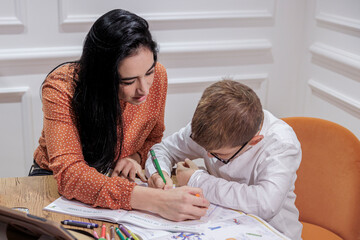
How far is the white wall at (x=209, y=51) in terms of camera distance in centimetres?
246

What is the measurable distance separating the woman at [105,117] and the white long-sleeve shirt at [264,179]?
0.08m

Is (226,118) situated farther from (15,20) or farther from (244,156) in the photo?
(15,20)

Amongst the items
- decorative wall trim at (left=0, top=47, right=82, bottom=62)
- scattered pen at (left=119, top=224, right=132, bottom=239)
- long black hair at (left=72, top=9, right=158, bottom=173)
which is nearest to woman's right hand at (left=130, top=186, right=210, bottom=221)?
scattered pen at (left=119, top=224, right=132, bottom=239)

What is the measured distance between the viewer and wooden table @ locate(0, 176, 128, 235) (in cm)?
140

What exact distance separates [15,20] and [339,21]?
168cm

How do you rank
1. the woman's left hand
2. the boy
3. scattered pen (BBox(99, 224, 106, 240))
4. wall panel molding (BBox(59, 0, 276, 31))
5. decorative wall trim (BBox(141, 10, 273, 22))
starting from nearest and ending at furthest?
scattered pen (BBox(99, 224, 106, 240)), the boy, the woman's left hand, wall panel molding (BBox(59, 0, 276, 31)), decorative wall trim (BBox(141, 10, 273, 22))

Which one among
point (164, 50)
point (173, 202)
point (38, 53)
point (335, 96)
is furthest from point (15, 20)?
point (335, 96)

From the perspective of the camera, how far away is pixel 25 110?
259cm

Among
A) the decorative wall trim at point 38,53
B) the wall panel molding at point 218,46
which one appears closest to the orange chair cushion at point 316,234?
the wall panel molding at point 218,46

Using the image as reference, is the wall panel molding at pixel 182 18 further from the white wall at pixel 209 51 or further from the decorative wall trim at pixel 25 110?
the decorative wall trim at pixel 25 110

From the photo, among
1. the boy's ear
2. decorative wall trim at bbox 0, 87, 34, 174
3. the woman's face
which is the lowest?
decorative wall trim at bbox 0, 87, 34, 174

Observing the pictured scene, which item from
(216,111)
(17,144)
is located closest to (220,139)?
(216,111)

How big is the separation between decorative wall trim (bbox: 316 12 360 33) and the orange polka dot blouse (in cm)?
110

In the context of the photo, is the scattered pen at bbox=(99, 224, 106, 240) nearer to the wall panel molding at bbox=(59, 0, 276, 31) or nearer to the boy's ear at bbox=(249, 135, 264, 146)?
the boy's ear at bbox=(249, 135, 264, 146)
